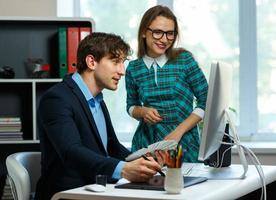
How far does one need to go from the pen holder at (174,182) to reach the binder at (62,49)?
6.55 feet

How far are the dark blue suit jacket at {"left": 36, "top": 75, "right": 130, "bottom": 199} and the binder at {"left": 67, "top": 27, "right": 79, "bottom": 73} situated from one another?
1.34 metres

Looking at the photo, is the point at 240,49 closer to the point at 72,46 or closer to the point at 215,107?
the point at 72,46

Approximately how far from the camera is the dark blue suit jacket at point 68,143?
202 centimetres

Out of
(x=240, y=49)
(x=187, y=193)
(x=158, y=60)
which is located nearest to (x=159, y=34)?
(x=158, y=60)

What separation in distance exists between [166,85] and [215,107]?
0.94 m

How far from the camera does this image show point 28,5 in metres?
4.12

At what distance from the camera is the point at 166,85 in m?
2.98

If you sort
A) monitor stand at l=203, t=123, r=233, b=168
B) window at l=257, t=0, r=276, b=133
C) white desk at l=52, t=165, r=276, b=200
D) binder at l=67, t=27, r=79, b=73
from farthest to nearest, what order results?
1. window at l=257, t=0, r=276, b=133
2. binder at l=67, t=27, r=79, b=73
3. monitor stand at l=203, t=123, r=233, b=168
4. white desk at l=52, t=165, r=276, b=200

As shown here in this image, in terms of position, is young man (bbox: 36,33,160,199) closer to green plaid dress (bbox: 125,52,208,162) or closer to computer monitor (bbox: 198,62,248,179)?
computer monitor (bbox: 198,62,248,179)

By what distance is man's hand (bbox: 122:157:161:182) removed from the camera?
6.36 feet

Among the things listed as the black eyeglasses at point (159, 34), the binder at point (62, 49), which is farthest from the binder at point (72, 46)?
the black eyeglasses at point (159, 34)

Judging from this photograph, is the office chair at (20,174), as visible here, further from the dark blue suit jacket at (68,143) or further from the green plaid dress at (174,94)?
the green plaid dress at (174,94)

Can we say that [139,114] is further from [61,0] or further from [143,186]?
[61,0]

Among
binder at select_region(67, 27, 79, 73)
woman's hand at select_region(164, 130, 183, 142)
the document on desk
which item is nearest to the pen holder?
the document on desk
